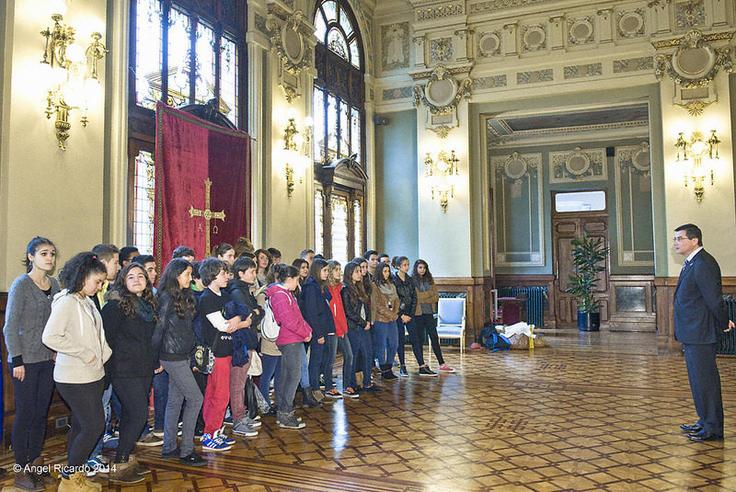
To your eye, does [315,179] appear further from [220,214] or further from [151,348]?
[151,348]

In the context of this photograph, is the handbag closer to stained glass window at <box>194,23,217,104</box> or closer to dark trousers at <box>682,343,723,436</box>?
stained glass window at <box>194,23,217,104</box>

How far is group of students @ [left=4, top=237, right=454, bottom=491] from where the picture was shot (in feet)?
10.7

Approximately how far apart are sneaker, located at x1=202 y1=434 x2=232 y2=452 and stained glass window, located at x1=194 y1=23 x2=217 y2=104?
3923 mm

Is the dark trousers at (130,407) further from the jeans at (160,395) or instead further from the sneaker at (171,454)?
the jeans at (160,395)

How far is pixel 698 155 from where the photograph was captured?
900 centimetres

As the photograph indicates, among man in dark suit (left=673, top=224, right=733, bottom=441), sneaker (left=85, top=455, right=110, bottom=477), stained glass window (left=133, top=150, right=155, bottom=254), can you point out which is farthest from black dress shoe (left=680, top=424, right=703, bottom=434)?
stained glass window (left=133, top=150, right=155, bottom=254)

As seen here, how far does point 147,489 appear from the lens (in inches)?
138

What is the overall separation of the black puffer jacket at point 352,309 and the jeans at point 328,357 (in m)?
0.30

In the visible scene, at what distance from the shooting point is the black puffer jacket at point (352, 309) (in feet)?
20.1

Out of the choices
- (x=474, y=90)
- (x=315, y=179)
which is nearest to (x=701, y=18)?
(x=474, y=90)

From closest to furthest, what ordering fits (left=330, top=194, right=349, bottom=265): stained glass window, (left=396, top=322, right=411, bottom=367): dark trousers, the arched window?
1. (left=396, top=322, right=411, bottom=367): dark trousers
2. the arched window
3. (left=330, top=194, right=349, bottom=265): stained glass window

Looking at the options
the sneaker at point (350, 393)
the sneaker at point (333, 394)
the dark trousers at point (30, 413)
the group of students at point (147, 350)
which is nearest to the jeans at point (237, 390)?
the group of students at point (147, 350)

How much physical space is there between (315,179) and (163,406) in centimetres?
508

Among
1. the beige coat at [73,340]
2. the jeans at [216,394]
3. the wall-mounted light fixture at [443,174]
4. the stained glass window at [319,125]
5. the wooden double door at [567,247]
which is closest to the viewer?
the beige coat at [73,340]
